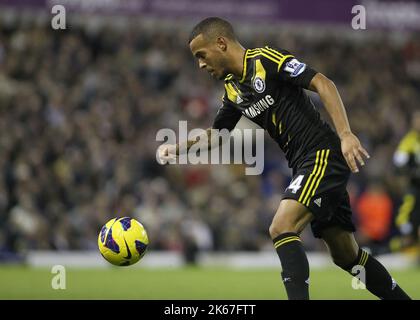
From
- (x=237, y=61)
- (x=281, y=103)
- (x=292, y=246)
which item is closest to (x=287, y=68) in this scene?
(x=281, y=103)

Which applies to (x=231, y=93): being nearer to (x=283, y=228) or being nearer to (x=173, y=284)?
(x=283, y=228)

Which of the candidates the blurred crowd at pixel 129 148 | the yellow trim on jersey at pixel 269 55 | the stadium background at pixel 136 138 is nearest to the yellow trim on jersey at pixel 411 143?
the stadium background at pixel 136 138

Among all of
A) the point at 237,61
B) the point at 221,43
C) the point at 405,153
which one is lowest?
the point at 237,61

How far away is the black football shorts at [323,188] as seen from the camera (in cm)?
580

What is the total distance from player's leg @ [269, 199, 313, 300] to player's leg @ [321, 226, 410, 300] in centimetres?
37

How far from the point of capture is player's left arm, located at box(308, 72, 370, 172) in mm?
5449

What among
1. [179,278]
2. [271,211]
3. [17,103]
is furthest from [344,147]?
[17,103]

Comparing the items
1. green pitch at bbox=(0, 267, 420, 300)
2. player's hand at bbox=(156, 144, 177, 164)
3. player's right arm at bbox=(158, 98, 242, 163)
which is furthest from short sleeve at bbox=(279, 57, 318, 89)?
green pitch at bbox=(0, 267, 420, 300)

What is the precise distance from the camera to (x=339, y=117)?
5656mm

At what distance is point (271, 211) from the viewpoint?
15.6 m

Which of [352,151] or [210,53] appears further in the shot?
[210,53]

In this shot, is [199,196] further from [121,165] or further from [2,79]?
[2,79]

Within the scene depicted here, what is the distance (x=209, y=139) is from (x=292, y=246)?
1475mm

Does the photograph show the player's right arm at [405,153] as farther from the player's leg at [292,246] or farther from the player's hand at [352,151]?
the player's hand at [352,151]
